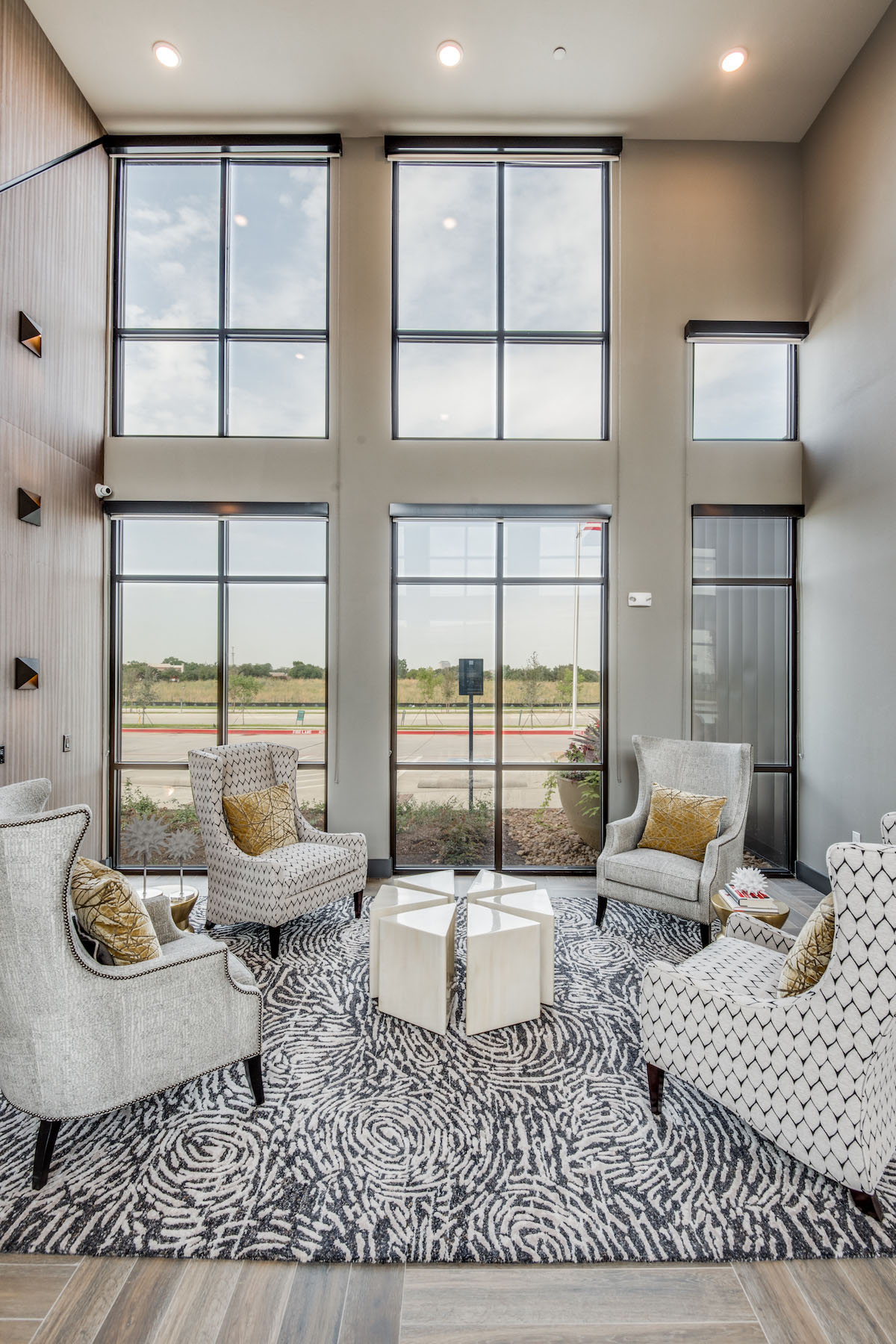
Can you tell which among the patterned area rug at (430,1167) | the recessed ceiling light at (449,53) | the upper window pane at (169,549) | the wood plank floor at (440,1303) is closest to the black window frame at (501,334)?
the recessed ceiling light at (449,53)

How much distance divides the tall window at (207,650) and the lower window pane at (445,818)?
669 mm

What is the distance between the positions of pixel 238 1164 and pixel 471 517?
4.03 m

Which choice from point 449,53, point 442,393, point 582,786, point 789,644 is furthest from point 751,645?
point 449,53

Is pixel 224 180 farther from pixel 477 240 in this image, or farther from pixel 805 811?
pixel 805 811

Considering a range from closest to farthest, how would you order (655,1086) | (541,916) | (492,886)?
1. (655,1086)
2. (541,916)
3. (492,886)

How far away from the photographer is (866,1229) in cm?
182

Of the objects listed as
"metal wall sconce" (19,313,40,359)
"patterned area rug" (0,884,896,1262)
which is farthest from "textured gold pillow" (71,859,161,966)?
"metal wall sconce" (19,313,40,359)

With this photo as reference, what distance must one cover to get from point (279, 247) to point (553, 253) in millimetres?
2185

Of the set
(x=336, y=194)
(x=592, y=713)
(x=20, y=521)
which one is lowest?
(x=592, y=713)

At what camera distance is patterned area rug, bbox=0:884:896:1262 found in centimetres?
178

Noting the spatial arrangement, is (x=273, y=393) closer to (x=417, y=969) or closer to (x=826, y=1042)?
(x=417, y=969)

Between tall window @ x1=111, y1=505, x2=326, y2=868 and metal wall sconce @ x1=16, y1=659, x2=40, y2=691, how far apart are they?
3.00 ft

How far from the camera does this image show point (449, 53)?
4090 millimetres

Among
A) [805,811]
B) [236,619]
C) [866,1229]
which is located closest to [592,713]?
[805,811]
